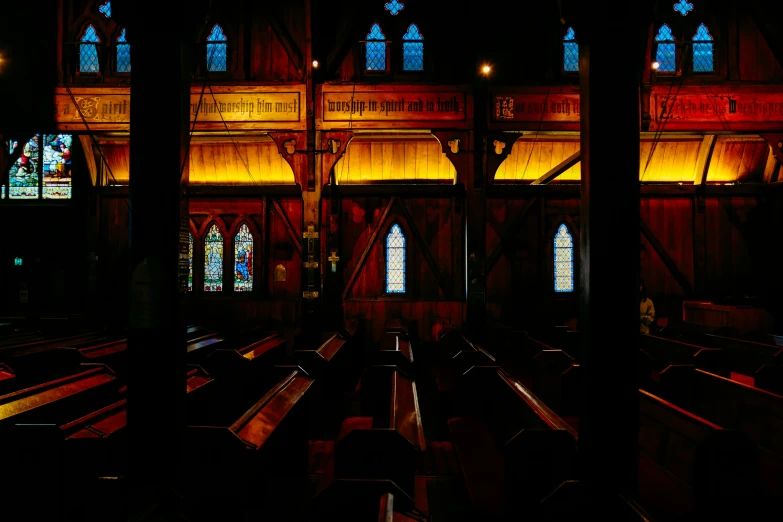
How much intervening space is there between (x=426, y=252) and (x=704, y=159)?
8318mm

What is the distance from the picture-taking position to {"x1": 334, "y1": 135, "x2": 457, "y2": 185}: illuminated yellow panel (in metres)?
13.9

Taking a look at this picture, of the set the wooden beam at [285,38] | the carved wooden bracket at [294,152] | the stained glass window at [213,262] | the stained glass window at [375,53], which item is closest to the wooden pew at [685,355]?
the carved wooden bracket at [294,152]

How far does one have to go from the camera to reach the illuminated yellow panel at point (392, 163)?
1386 cm

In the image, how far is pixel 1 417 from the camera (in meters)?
3.58

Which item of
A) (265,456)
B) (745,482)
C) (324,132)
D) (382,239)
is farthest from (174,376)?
(382,239)

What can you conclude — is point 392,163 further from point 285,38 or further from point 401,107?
point 285,38

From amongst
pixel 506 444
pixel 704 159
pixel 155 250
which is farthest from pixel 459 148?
pixel 155 250

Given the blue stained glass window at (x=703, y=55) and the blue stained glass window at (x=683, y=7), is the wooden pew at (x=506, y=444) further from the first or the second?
the blue stained glass window at (x=683, y=7)

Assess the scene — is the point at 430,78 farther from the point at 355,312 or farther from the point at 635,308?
the point at 635,308

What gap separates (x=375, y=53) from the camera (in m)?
12.5

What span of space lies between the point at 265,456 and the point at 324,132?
8.05m

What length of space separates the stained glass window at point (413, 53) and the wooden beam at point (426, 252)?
140 inches

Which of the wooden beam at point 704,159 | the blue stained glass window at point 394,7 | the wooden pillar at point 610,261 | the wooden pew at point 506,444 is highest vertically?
the blue stained glass window at point 394,7

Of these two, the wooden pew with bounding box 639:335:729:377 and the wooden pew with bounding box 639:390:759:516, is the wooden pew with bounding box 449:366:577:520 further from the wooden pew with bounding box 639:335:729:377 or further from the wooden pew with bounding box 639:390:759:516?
the wooden pew with bounding box 639:335:729:377
